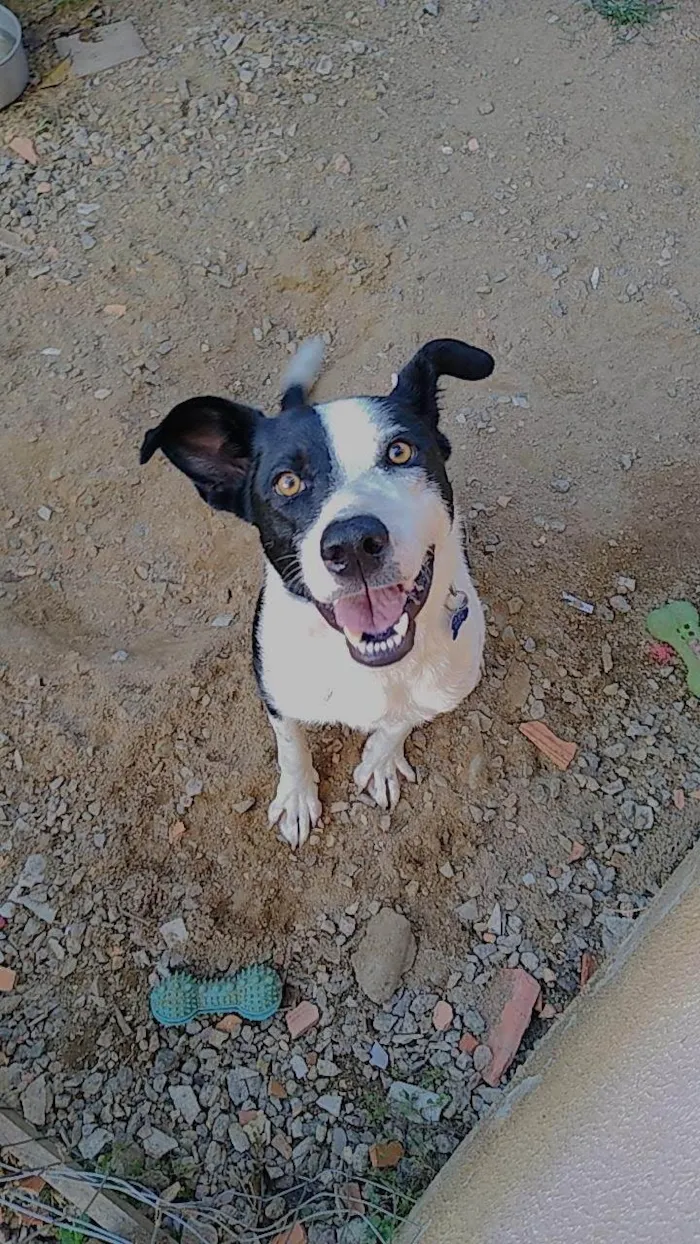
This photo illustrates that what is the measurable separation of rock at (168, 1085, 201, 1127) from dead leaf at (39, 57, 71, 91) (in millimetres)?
4707

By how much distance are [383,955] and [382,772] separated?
57 cm

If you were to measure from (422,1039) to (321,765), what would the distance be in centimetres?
92

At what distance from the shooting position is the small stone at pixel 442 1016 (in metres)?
2.85

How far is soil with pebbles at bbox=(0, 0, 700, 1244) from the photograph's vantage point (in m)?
2.83

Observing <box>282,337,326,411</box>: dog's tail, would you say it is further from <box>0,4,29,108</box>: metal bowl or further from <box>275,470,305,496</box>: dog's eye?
<box>0,4,29,108</box>: metal bowl

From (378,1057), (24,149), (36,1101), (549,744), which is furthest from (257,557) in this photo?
(24,149)

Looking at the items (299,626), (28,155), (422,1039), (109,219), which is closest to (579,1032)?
(422,1039)

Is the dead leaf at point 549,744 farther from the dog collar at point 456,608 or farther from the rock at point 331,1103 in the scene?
the rock at point 331,1103

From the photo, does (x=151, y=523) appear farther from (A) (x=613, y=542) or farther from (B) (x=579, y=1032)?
(B) (x=579, y=1032)

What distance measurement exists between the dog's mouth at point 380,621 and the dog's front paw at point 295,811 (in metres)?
0.95

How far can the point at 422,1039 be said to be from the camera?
9.31 feet

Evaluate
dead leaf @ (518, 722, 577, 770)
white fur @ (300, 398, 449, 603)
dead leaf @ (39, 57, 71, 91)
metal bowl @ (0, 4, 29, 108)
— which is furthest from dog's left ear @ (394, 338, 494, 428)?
dead leaf @ (39, 57, 71, 91)

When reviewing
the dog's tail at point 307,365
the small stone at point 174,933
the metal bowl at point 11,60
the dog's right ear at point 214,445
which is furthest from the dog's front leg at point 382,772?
the metal bowl at point 11,60

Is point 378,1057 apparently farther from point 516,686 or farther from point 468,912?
point 516,686
